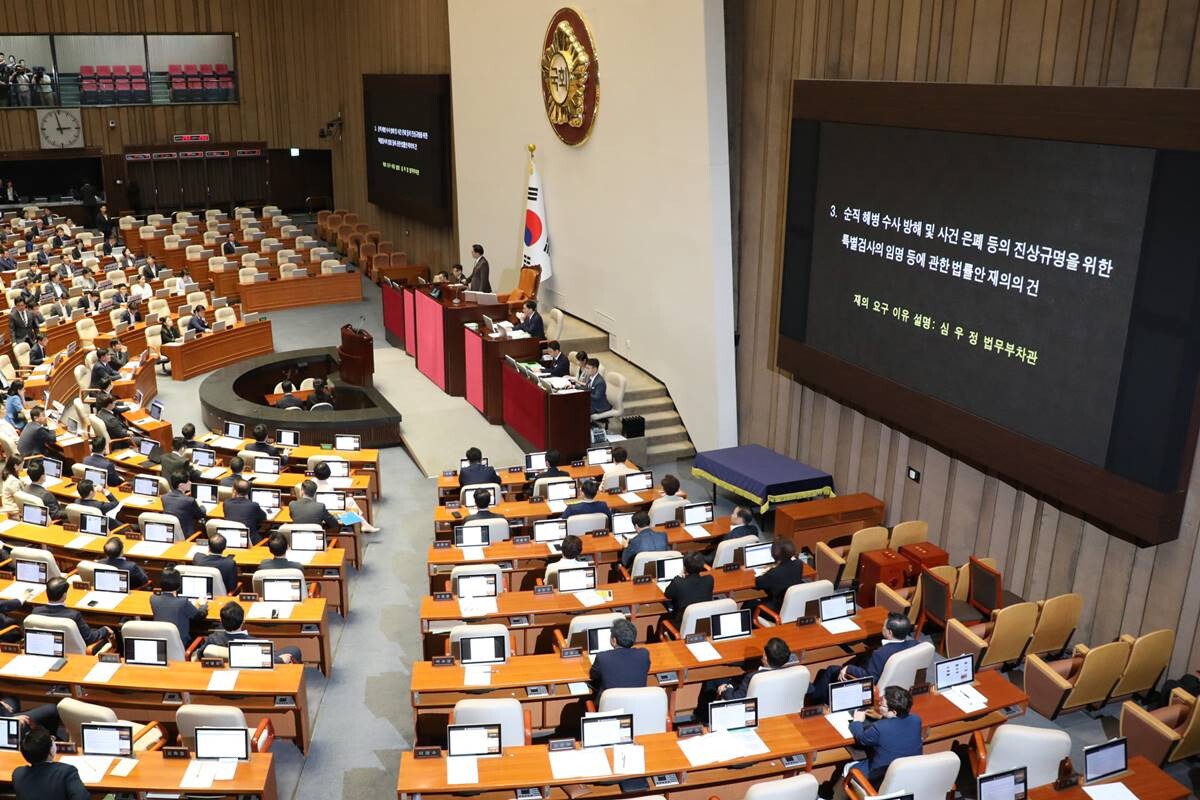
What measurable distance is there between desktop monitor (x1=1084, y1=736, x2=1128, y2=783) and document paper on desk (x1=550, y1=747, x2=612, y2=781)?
2.98 meters

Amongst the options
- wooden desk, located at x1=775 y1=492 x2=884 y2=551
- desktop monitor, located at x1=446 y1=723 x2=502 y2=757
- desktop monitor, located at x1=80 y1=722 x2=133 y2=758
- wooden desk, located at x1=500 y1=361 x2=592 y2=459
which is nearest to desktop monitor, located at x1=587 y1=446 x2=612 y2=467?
wooden desk, located at x1=500 y1=361 x2=592 y2=459

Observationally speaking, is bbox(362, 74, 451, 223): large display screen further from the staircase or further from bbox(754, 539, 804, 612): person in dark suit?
bbox(754, 539, 804, 612): person in dark suit

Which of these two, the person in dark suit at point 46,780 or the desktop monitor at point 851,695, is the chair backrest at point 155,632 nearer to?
the person in dark suit at point 46,780

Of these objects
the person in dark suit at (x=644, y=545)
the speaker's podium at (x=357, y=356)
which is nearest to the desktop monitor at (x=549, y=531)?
the person in dark suit at (x=644, y=545)

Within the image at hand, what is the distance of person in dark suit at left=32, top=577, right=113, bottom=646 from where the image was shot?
8.52 meters

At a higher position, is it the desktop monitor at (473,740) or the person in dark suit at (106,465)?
the desktop monitor at (473,740)

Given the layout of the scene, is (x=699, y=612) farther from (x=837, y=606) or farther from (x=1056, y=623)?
(x=1056, y=623)

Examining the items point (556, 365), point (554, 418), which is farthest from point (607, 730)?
point (556, 365)

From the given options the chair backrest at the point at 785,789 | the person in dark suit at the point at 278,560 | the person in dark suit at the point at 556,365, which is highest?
the person in dark suit at the point at 556,365

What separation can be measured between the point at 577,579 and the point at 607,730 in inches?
99.9

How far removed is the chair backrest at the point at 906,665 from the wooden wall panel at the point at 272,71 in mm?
18139

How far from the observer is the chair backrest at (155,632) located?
8.21m

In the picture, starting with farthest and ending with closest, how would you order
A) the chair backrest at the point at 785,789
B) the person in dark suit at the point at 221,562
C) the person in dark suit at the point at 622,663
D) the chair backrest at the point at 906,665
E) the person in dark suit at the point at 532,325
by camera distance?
1. the person in dark suit at the point at 532,325
2. the person in dark suit at the point at 221,562
3. the chair backrest at the point at 906,665
4. the person in dark suit at the point at 622,663
5. the chair backrest at the point at 785,789

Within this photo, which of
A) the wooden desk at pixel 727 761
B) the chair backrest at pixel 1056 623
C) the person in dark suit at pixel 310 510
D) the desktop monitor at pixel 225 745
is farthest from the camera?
the person in dark suit at pixel 310 510
